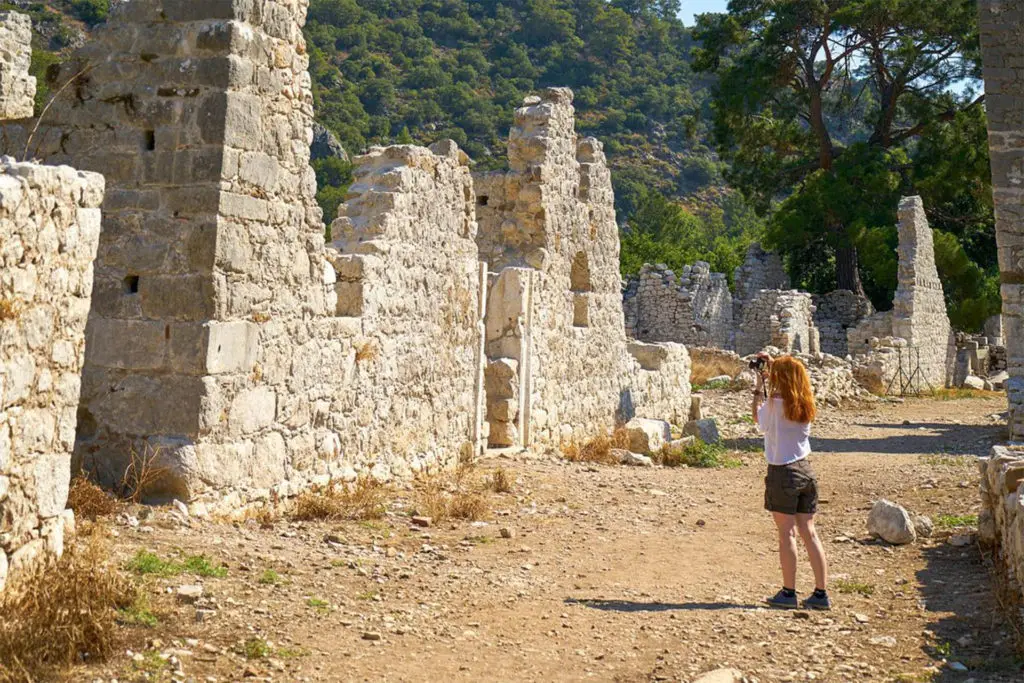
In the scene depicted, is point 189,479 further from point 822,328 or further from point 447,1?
point 447,1

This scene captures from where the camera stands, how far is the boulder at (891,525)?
7691mm

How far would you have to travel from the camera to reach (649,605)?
5.93 meters

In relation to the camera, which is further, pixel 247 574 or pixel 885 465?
pixel 885 465

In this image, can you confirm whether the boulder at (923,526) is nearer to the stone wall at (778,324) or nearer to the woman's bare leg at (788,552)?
the woman's bare leg at (788,552)

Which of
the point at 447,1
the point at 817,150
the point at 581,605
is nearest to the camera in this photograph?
the point at 581,605

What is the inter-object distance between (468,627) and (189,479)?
1915 millimetres

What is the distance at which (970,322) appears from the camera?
2864 cm

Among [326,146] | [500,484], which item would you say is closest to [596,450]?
[500,484]

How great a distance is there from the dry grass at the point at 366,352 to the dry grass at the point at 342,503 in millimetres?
881

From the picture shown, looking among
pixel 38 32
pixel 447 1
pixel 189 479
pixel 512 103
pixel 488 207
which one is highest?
pixel 447 1

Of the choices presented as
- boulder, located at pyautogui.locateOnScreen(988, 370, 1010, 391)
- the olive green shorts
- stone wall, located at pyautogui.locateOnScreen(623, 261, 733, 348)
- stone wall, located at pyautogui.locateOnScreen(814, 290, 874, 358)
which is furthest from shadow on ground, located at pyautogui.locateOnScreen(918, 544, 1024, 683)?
stone wall, located at pyautogui.locateOnScreen(814, 290, 874, 358)

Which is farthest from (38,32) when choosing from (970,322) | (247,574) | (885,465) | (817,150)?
(247,574)

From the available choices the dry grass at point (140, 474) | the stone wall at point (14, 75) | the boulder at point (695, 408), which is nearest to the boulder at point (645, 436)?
the boulder at point (695, 408)

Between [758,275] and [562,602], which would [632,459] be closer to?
[562,602]
